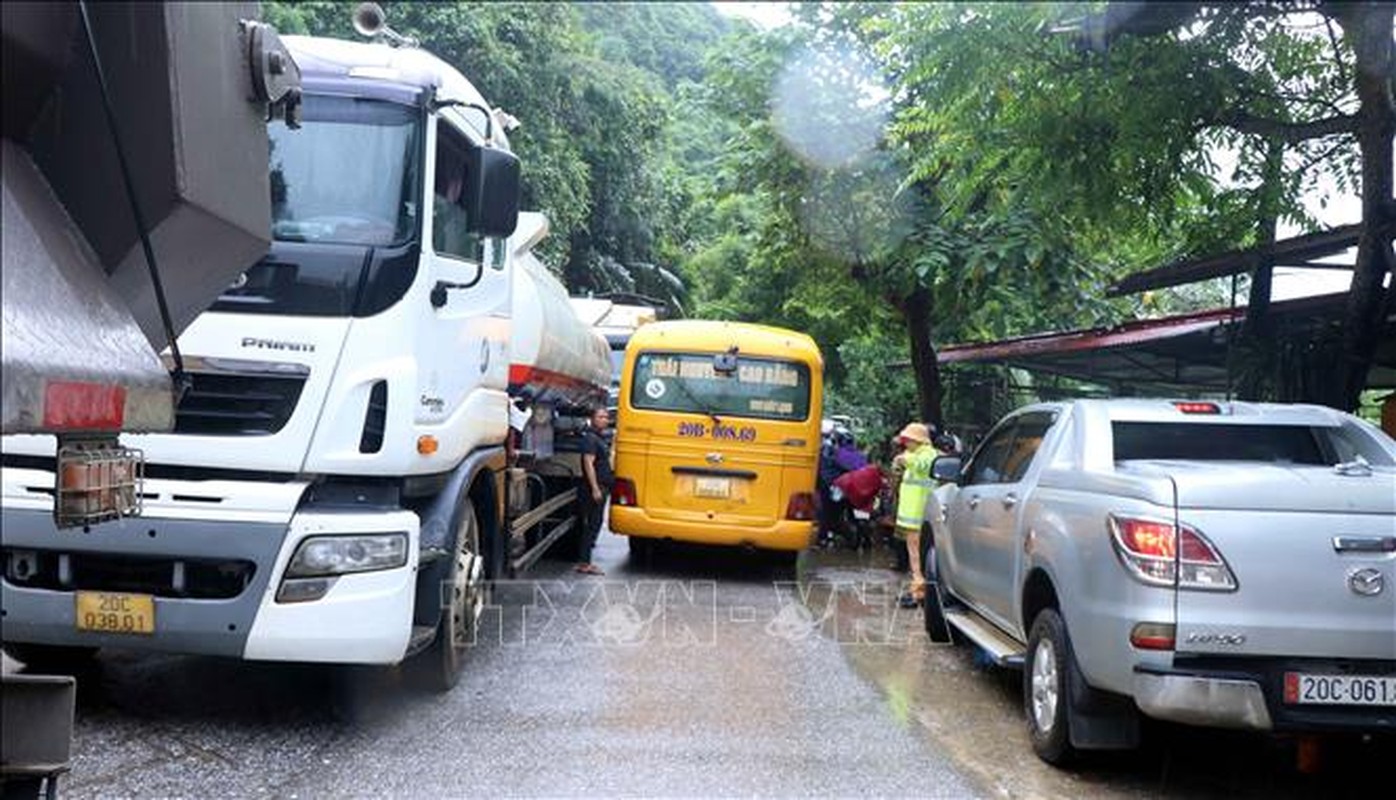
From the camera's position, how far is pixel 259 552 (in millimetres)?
4953

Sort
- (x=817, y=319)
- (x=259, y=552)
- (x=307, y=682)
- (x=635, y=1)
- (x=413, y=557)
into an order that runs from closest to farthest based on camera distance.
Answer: (x=259, y=552) < (x=413, y=557) < (x=307, y=682) < (x=817, y=319) < (x=635, y=1)

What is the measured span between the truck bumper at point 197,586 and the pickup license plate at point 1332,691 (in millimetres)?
3717

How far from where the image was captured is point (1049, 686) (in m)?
5.22

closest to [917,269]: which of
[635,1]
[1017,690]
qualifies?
[1017,690]

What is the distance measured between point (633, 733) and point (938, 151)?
4.71 m

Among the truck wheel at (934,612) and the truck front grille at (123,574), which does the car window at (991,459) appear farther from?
the truck front grille at (123,574)

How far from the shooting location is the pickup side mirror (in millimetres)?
7332

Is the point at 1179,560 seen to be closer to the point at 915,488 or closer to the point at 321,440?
the point at 321,440

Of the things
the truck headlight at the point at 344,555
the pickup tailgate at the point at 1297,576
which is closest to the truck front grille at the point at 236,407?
the truck headlight at the point at 344,555

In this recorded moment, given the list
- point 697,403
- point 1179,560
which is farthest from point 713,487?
point 1179,560

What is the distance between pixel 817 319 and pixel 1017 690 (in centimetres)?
1254

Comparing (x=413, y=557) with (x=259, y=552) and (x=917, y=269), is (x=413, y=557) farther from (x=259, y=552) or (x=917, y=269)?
(x=917, y=269)

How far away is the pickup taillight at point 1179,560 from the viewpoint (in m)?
4.37

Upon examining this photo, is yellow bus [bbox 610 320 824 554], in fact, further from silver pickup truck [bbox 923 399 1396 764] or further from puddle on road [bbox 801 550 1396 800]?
silver pickup truck [bbox 923 399 1396 764]
